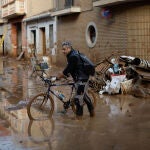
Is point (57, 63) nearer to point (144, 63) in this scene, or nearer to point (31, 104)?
point (144, 63)

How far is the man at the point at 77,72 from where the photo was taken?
8.85m

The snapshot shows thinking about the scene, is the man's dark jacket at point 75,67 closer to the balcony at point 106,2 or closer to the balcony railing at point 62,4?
the balcony at point 106,2

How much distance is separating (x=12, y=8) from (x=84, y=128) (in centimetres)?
2815

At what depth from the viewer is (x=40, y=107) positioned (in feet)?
30.6

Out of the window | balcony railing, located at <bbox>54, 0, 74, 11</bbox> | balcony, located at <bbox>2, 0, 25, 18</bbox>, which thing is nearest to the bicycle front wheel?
the window

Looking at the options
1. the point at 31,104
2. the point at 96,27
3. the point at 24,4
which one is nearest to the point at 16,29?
the point at 24,4

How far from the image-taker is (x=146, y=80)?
43.2 ft

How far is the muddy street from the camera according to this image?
701 centimetres

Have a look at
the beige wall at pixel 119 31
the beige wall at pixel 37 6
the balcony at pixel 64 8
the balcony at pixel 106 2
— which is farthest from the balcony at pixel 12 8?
the balcony at pixel 106 2

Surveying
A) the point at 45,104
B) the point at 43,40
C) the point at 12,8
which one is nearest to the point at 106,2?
the point at 45,104

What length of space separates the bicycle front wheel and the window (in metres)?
10.9

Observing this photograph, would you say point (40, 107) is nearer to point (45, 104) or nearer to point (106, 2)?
point (45, 104)

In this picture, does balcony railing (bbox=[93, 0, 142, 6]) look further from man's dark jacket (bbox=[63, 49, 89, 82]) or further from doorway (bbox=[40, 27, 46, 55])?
doorway (bbox=[40, 27, 46, 55])

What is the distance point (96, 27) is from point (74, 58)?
36.9 feet
